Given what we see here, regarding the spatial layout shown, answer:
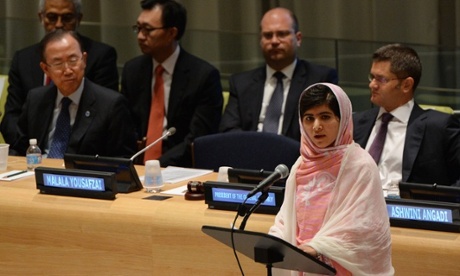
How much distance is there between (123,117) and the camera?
499 centimetres

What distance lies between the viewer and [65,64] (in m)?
5.02

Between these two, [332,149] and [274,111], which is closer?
[332,149]

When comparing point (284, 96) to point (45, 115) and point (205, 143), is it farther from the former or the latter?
point (45, 115)

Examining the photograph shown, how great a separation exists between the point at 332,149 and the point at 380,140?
5.25 ft

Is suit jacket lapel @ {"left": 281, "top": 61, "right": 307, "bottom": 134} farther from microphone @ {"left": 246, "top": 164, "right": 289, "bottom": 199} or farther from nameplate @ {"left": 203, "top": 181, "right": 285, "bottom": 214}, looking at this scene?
microphone @ {"left": 246, "top": 164, "right": 289, "bottom": 199}

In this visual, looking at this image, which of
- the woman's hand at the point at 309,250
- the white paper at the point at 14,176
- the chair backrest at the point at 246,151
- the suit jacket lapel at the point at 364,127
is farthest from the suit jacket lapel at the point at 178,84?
the woman's hand at the point at 309,250

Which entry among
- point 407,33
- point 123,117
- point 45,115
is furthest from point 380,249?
point 407,33

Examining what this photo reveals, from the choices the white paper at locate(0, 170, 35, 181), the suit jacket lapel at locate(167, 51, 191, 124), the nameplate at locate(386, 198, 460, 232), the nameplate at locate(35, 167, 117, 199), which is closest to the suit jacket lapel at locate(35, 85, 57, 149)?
the white paper at locate(0, 170, 35, 181)

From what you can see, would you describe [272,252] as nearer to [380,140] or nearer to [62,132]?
[380,140]

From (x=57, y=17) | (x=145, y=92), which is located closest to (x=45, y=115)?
(x=145, y=92)

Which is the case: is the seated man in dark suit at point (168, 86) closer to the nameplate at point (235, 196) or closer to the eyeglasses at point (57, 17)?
the eyeglasses at point (57, 17)

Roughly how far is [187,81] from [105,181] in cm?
191

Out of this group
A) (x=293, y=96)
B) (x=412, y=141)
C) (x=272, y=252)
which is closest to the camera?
(x=272, y=252)

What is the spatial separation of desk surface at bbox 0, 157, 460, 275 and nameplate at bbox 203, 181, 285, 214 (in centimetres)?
3
